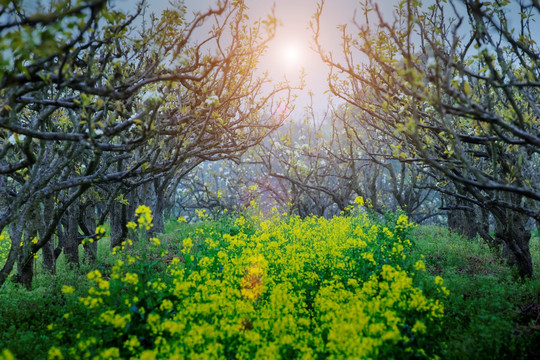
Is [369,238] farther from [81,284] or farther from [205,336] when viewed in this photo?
[81,284]

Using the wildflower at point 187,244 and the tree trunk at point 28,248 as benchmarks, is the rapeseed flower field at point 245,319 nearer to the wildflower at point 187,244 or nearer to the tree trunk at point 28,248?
the wildflower at point 187,244

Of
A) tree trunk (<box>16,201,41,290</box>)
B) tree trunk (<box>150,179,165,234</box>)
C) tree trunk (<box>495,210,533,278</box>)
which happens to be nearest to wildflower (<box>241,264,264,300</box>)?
tree trunk (<box>16,201,41,290</box>)

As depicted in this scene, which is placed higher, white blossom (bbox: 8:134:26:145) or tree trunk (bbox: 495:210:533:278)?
white blossom (bbox: 8:134:26:145)

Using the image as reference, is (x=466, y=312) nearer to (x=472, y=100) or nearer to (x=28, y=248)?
(x=472, y=100)

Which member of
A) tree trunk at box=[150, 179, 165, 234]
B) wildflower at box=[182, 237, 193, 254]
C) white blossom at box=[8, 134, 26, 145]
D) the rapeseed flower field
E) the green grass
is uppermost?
white blossom at box=[8, 134, 26, 145]

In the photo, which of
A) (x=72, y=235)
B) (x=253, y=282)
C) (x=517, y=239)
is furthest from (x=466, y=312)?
(x=72, y=235)

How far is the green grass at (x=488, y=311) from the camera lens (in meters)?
4.50

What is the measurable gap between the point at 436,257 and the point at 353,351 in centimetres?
715

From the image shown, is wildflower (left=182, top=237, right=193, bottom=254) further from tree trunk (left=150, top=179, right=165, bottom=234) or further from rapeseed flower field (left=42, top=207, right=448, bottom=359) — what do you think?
tree trunk (left=150, top=179, right=165, bottom=234)

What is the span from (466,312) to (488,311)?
377 millimetres

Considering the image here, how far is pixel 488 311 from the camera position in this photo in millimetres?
5516

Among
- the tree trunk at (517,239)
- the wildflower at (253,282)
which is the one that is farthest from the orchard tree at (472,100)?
the wildflower at (253,282)

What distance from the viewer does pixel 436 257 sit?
10.2 m

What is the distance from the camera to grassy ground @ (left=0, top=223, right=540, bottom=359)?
4.56 metres
